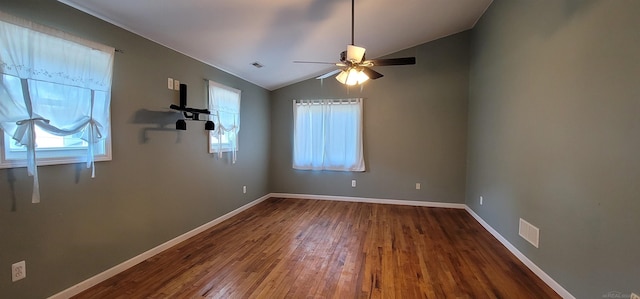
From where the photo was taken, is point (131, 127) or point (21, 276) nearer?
point (21, 276)

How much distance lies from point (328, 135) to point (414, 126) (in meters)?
1.67

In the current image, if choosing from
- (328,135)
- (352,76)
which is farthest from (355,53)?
(328,135)

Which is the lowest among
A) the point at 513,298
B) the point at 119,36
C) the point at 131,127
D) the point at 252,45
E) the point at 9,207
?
the point at 513,298

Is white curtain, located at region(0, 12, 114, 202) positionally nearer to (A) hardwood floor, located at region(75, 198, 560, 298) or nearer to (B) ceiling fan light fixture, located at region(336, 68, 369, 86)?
(A) hardwood floor, located at region(75, 198, 560, 298)

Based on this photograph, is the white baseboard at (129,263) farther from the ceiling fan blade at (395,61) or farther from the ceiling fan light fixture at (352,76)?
the ceiling fan blade at (395,61)

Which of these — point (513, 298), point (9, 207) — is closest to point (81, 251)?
point (9, 207)

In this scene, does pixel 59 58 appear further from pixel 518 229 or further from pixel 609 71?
pixel 518 229

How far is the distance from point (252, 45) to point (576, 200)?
3.62 m

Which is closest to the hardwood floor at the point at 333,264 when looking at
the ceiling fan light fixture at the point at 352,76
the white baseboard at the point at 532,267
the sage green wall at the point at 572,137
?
the white baseboard at the point at 532,267

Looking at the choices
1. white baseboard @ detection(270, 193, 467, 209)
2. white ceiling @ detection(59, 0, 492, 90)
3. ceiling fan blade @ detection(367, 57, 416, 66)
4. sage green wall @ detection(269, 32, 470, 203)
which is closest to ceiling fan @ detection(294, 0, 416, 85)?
ceiling fan blade @ detection(367, 57, 416, 66)

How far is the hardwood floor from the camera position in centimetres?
226

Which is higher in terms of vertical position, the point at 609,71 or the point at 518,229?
the point at 609,71

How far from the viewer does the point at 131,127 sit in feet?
8.72

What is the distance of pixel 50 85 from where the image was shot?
6.56 ft
